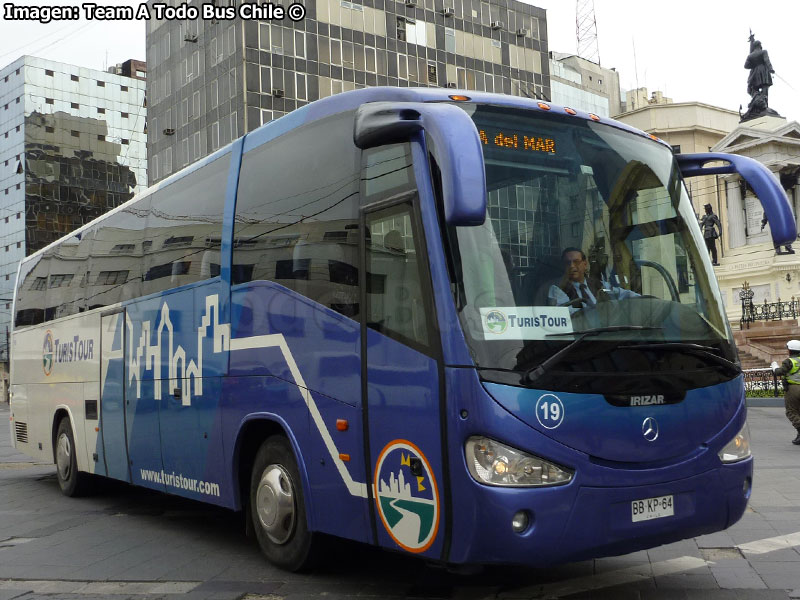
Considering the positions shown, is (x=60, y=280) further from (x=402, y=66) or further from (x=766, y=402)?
(x=402, y=66)

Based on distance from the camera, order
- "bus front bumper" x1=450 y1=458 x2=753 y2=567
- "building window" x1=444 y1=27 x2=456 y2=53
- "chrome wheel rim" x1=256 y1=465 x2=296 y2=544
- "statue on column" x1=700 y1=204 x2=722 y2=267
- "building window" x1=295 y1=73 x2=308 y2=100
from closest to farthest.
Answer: "bus front bumper" x1=450 y1=458 x2=753 y2=567 → "chrome wheel rim" x1=256 y1=465 x2=296 y2=544 → "statue on column" x1=700 y1=204 x2=722 y2=267 → "building window" x1=295 y1=73 x2=308 y2=100 → "building window" x1=444 y1=27 x2=456 y2=53

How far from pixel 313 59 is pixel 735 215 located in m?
21.8

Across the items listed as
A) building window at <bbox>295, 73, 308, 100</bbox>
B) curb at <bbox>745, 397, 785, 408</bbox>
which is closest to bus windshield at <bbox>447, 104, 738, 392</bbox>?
curb at <bbox>745, 397, 785, 408</bbox>

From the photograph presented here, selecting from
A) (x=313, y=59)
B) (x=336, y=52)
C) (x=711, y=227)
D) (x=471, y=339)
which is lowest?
(x=471, y=339)

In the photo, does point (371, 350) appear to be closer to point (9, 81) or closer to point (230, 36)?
point (230, 36)

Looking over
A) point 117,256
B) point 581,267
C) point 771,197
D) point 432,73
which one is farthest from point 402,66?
point 581,267

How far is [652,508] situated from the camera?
17.1ft

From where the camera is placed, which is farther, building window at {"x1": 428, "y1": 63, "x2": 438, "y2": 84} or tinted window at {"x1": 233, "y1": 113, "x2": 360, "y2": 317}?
building window at {"x1": 428, "y1": 63, "x2": 438, "y2": 84}

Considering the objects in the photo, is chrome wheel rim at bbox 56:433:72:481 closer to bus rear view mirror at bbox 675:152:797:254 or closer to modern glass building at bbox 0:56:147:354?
bus rear view mirror at bbox 675:152:797:254

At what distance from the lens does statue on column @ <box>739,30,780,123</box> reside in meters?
44.6

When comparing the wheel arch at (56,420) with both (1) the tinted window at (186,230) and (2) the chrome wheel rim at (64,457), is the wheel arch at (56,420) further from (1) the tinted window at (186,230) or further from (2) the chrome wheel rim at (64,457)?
(1) the tinted window at (186,230)

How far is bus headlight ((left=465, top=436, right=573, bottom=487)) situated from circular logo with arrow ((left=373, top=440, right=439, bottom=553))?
1.05 feet

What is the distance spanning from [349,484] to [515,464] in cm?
131

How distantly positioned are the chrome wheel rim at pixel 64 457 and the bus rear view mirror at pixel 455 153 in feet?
26.7
